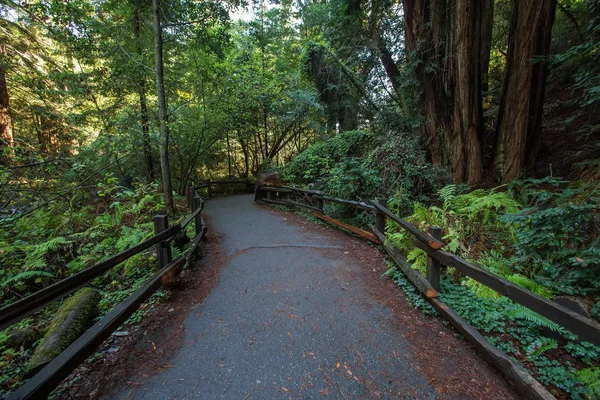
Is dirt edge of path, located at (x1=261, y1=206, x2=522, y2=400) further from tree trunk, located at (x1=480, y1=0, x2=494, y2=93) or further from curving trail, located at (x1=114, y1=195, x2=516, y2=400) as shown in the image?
tree trunk, located at (x1=480, y1=0, x2=494, y2=93)

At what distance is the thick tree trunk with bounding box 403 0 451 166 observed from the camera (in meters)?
7.05

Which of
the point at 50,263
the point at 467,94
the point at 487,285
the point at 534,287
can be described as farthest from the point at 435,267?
the point at 50,263

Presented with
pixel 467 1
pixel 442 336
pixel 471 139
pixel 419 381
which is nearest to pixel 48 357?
pixel 419 381

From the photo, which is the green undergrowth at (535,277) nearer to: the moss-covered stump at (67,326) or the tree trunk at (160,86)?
the moss-covered stump at (67,326)

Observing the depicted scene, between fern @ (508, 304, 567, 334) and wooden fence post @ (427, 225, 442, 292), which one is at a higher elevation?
wooden fence post @ (427, 225, 442, 292)

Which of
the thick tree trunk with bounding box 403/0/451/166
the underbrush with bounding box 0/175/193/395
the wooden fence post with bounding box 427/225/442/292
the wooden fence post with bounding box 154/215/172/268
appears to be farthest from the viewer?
the thick tree trunk with bounding box 403/0/451/166

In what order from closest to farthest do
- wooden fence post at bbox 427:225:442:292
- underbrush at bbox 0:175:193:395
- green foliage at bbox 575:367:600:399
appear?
green foliage at bbox 575:367:600:399
underbrush at bbox 0:175:193:395
wooden fence post at bbox 427:225:442:292

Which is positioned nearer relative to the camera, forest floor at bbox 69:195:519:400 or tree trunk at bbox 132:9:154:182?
forest floor at bbox 69:195:519:400

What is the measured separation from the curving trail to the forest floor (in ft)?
0.03

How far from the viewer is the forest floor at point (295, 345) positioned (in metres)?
2.15

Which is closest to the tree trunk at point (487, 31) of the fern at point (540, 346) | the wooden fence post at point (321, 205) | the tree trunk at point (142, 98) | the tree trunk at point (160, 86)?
the wooden fence post at point (321, 205)

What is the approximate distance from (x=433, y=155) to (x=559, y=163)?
268 centimetres

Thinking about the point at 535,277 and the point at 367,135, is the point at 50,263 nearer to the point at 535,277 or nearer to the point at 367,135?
the point at 535,277

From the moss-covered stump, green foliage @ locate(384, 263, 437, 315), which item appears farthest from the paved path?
the moss-covered stump
